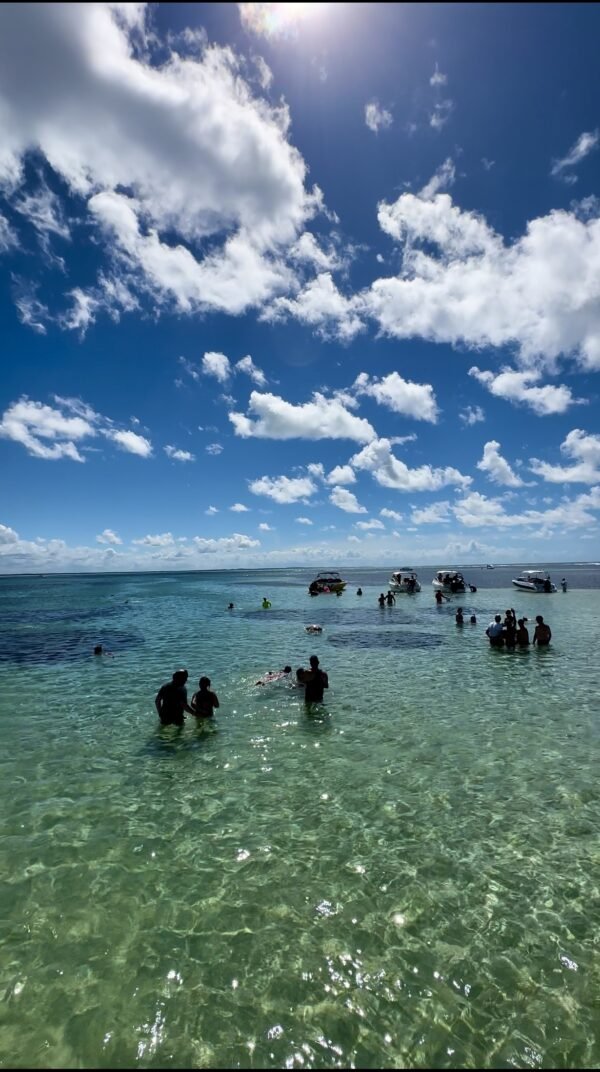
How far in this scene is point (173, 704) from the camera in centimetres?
1445

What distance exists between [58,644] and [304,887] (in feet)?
103

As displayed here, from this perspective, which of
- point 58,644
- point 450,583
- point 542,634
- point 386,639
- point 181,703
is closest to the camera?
point 181,703

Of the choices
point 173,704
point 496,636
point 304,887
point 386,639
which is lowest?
point 386,639

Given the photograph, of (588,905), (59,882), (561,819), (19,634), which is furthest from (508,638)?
(19,634)

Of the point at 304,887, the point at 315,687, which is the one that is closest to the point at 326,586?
the point at 315,687

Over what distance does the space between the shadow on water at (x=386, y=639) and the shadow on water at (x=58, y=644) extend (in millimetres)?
13872

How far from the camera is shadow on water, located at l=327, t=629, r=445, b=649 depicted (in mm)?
29177

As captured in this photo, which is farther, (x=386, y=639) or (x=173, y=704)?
(x=386, y=639)

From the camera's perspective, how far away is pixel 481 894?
698 centimetres

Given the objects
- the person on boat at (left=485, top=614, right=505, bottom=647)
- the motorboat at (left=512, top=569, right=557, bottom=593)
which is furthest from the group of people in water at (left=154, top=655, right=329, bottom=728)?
the motorboat at (left=512, top=569, right=557, bottom=593)

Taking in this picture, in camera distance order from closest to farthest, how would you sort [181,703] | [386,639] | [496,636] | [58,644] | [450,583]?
1. [181,703]
2. [496,636]
3. [386,639]
4. [58,644]
5. [450,583]

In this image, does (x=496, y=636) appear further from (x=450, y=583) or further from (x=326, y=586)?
(x=326, y=586)

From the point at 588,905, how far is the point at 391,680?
521 inches

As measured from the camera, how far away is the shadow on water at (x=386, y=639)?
29.2 m
